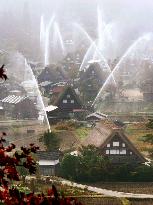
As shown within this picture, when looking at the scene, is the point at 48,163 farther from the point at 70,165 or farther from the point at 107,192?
the point at 107,192

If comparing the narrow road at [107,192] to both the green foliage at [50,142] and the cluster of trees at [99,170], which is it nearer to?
the cluster of trees at [99,170]

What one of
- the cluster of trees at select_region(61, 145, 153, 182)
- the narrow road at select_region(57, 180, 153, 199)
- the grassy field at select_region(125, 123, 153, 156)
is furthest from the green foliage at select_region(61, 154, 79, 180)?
the grassy field at select_region(125, 123, 153, 156)

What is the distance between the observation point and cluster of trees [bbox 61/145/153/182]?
83.7 feet

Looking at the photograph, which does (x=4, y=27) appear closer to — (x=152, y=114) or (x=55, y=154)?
(x=152, y=114)

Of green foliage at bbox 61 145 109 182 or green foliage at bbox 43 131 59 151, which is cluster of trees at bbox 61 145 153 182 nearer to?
green foliage at bbox 61 145 109 182

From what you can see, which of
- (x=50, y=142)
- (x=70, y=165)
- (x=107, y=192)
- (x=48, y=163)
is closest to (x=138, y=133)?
(x=50, y=142)

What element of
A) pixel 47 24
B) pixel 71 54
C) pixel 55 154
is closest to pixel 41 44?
pixel 47 24

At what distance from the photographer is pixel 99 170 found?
25.5 meters

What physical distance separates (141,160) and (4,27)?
10652cm

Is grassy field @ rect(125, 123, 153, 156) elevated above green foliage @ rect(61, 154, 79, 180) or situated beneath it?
elevated above

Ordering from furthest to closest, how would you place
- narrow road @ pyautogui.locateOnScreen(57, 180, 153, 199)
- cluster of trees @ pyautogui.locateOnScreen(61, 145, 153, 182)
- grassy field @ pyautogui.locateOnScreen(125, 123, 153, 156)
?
grassy field @ pyautogui.locateOnScreen(125, 123, 153, 156) < cluster of trees @ pyautogui.locateOnScreen(61, 145, 153, 182) < narrow road @ pyautogui.locateOnScreen(57, 180, 153, 199)

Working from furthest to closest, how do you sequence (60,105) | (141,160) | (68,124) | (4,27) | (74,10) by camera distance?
1. (74,10)
2. (4,27)
3. (60,105)
4. (68,124)
5. (141,160)

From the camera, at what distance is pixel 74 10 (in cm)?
15900

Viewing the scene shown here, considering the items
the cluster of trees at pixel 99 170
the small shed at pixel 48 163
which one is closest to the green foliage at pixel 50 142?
the small shed at pixel 48 163
